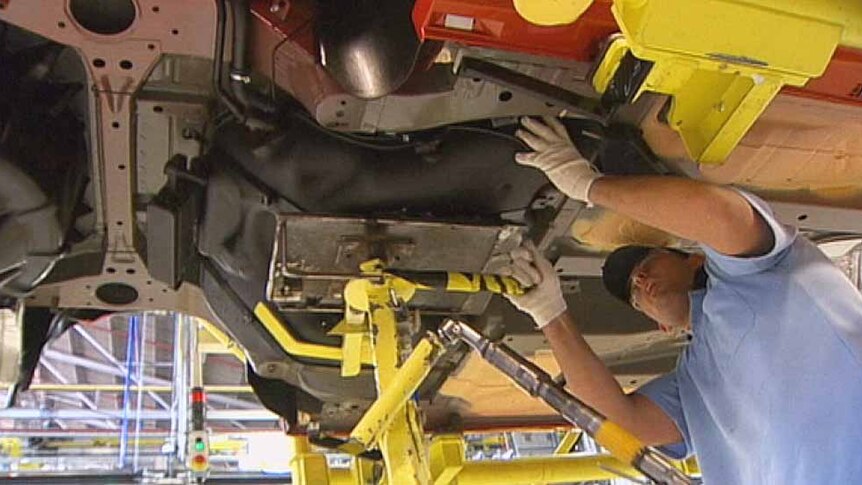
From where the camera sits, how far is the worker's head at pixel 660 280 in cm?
234

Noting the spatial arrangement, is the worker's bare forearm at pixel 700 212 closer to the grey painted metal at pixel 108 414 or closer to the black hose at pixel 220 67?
the black hose at pixel 220 67

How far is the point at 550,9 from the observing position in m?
1.41

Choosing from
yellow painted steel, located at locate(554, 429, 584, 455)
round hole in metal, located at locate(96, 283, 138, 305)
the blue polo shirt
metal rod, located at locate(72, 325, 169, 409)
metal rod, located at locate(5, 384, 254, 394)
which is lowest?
the blue polo shirt

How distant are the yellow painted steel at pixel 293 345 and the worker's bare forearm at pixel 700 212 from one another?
1.13 m

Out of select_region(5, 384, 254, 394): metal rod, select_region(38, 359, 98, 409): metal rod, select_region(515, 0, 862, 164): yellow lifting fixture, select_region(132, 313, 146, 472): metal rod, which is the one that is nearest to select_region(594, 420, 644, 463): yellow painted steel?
select_region(515, 0, 862, 164): yellow lifting fixture

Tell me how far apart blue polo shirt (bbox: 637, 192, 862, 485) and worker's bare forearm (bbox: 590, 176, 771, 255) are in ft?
0.14

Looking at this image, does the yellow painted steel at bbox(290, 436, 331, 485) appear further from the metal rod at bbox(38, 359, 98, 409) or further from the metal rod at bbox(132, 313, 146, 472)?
the metal rod at bbox(38, 359, 98, 409)

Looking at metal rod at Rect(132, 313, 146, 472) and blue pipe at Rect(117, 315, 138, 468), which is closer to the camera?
blue pipe at Rect(117, 315, 138, 468)

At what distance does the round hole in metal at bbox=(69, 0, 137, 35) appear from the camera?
1.87 meters

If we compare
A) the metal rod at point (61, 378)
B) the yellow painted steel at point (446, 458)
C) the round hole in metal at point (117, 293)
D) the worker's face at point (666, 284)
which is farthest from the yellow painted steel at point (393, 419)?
the metal rod at point (61, 378)

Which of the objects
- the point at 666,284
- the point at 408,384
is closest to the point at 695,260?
the point at 666,284

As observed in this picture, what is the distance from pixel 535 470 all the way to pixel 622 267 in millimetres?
1576

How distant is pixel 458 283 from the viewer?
2.53m

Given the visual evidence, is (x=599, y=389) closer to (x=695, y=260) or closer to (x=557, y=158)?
(x=695, y=260)
